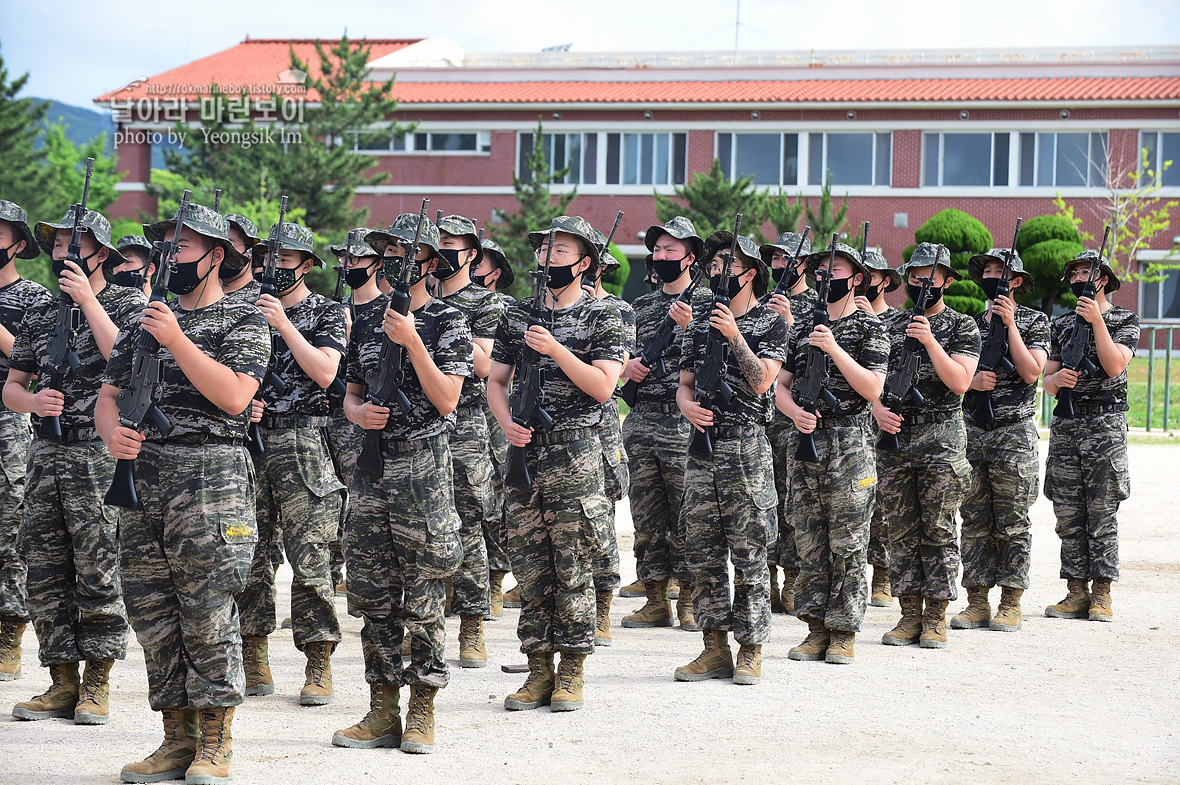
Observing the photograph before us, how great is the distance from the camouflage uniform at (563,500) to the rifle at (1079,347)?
14.5ft

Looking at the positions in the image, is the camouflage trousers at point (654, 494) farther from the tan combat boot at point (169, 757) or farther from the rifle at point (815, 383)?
the tan combat boot at point (169, 757)

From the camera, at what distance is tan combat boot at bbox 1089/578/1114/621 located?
30.1ft

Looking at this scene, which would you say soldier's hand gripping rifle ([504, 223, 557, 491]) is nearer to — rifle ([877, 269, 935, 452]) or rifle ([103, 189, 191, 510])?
rifle ([103, 189, 191, 510])

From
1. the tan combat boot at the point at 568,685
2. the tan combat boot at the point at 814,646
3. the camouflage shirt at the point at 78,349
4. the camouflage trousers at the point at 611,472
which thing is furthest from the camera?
the camouflage trousers at the point at 611,472

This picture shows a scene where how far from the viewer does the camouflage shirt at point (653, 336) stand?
874 centimetres

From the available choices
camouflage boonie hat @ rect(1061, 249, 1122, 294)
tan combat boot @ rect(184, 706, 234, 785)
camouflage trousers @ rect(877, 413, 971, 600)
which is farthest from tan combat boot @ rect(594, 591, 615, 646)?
camouflage boonie hat @ rect(1061, 249, 1122, 294)

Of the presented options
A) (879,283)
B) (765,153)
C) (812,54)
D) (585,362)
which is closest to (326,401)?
(585,362)

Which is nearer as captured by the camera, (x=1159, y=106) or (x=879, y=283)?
(x=879, y=283)

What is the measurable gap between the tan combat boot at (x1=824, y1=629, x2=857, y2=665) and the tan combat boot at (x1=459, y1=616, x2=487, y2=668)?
Answer: 84.1 inches

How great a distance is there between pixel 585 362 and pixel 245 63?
42.0m

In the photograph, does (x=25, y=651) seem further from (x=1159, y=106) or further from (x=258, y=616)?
(x=1159, y=106)

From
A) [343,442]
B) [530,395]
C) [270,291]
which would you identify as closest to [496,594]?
[343,442]

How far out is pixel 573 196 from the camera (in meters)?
33.3

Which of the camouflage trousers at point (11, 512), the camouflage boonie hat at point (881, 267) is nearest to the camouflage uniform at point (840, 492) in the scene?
the camouflage boonie hat at point (881, 267)
